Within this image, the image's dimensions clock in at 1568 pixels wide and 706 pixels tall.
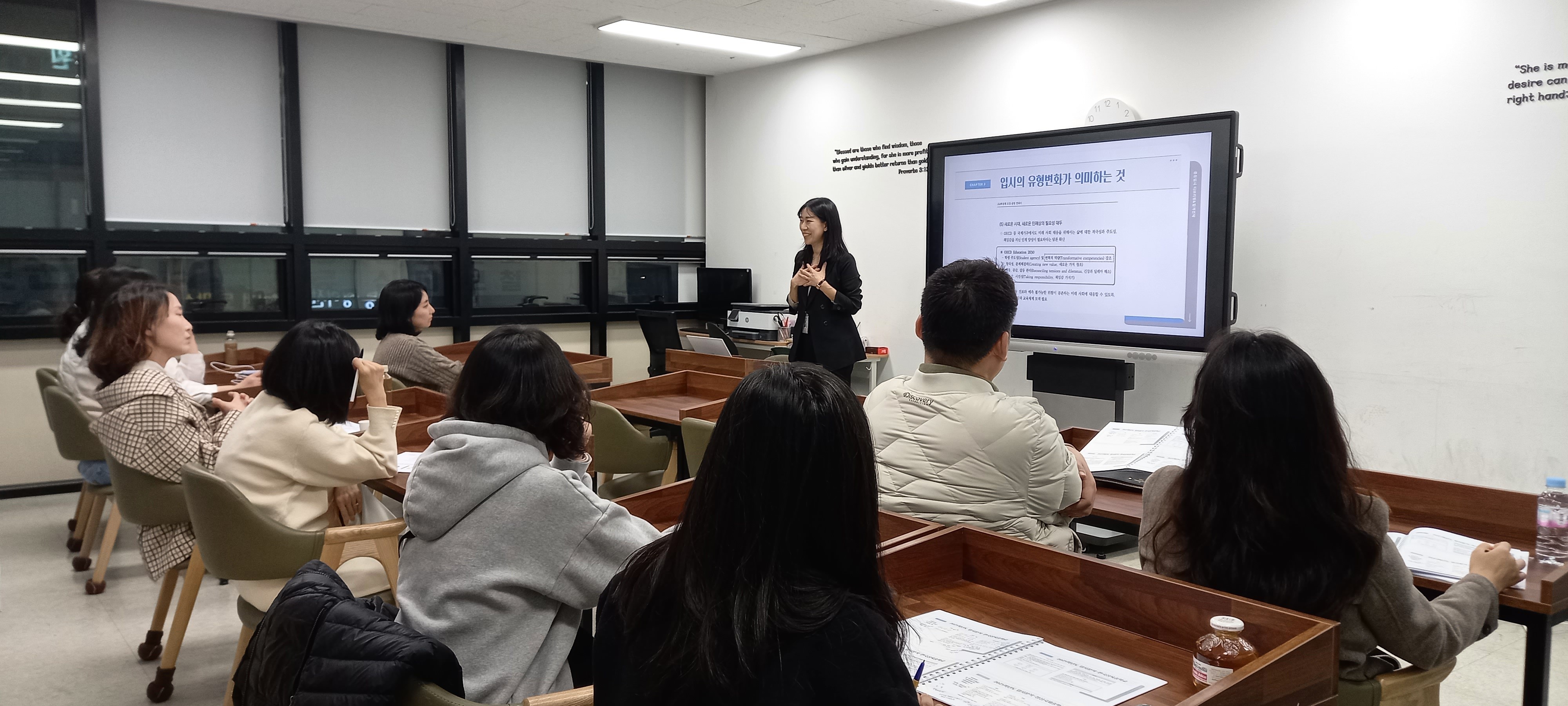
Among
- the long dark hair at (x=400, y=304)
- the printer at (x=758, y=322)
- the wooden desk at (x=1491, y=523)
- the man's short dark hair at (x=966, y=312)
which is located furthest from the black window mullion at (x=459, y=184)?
the wooden desk at (x=1491, y=523)

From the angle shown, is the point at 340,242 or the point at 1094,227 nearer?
the point at 1094,227

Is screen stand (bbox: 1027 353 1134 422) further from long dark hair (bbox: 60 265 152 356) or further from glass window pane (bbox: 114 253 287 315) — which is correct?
glass window pane (bbox: 114 253 287 315)

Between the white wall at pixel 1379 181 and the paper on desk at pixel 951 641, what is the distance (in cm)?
315

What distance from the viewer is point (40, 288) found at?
543 cm

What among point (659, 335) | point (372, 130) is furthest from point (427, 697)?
point (372, 130)

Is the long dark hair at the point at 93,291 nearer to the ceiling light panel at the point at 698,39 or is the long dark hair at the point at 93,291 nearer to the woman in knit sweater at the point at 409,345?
the woman in knit sweater at the point at 409,345

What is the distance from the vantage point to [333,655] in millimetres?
1194

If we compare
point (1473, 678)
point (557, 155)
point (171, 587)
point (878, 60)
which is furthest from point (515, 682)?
point (557, 155)

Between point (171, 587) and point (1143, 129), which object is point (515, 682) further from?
point (1143, 129)

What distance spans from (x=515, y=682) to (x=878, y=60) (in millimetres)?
5429

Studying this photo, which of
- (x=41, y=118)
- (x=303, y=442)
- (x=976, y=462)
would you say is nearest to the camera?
(x=976, y=462)

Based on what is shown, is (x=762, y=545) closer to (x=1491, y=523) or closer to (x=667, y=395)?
(x=1491, y=523)

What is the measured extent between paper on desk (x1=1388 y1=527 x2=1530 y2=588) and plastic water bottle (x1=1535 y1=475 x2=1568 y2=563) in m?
0.03

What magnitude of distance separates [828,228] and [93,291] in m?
3.39
